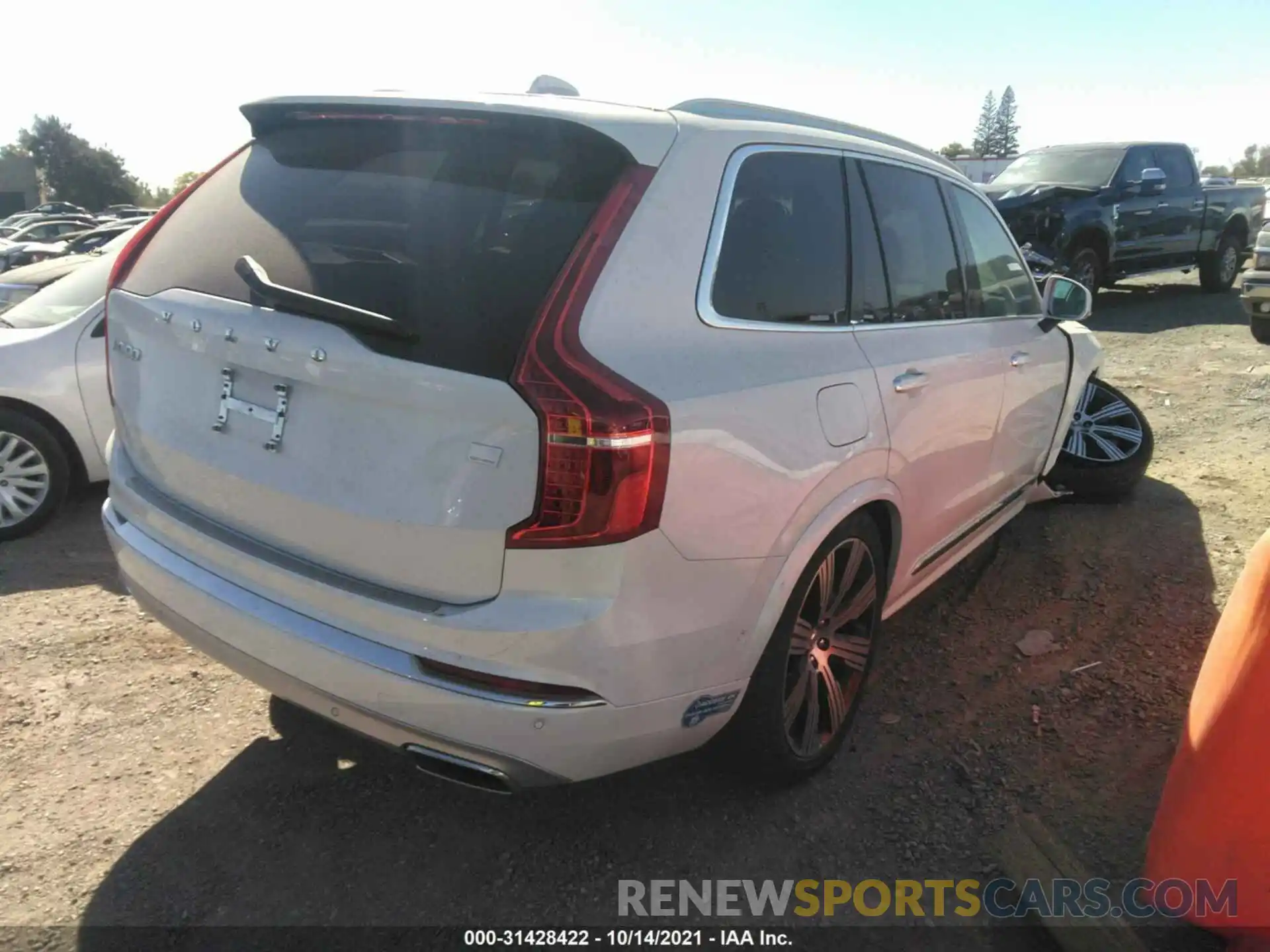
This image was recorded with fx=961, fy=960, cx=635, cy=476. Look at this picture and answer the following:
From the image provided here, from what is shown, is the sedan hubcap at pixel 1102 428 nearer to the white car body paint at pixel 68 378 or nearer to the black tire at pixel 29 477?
the white car body paint at pixel 68 378

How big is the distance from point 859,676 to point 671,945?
3.64ft

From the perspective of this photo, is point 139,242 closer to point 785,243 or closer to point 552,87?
point 552,87

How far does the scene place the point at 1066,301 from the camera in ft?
14.1

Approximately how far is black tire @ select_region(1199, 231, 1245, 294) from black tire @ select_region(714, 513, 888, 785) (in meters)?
13.3

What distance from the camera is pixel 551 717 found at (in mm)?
2070

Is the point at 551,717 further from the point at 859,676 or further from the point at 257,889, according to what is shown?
the point at 859,676

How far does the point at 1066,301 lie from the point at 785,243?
7.42ft

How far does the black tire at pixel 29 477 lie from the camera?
15.7 ft

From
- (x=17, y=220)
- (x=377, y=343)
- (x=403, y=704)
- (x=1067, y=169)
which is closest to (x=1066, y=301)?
(x=377, y=343)

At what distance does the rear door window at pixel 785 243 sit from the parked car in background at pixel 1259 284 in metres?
8.70

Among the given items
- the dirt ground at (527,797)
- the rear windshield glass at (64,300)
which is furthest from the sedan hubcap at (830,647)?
the rear windshield glass at (64,300)

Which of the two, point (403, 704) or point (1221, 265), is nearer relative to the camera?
point (403, 704)

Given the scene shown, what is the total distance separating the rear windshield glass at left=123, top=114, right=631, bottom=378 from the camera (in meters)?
2.05

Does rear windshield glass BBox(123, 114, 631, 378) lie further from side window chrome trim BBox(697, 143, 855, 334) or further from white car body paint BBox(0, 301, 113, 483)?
white car body paint BBox(0, 301, 113, 483)
